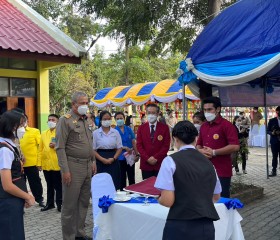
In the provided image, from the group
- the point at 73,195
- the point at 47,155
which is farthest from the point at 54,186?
the point at 73,195

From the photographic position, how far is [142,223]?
3357 mm

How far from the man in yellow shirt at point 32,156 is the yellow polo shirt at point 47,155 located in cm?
12

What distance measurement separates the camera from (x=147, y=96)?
15.4 metres

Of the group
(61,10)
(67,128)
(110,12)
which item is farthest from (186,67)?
(61,10)

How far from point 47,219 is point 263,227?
340 centimetres

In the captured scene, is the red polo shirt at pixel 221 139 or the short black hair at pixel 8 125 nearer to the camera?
the short black hair at pixel 8 125

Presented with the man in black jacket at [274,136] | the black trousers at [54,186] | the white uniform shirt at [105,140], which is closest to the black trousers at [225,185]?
the white uniform shirt at [105,140]

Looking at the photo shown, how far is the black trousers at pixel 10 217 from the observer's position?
3.19 metres

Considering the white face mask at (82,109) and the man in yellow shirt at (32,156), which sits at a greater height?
the white face mask at (82,109)

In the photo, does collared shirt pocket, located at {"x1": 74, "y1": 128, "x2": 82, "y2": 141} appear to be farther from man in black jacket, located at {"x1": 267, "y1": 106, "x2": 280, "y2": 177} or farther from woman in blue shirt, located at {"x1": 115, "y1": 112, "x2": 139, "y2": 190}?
man in black jacket, located at {"x1": 267, "y1": 106, "x2": 280, "y2": 177}

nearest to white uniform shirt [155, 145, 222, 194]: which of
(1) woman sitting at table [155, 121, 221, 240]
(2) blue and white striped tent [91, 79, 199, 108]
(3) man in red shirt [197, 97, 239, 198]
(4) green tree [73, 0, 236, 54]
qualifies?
(1) woman sitting at table [155, 121, 221, 240]

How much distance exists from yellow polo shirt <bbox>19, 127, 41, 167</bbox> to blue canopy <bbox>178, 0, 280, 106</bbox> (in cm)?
290

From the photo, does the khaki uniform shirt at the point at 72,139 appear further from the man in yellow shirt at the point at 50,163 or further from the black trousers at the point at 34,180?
the black trousers at the point at 34,180

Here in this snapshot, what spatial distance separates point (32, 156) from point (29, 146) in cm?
19
